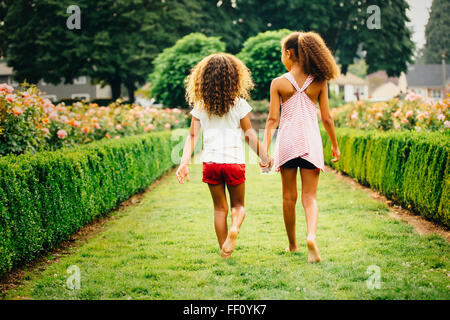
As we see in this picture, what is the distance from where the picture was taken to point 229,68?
4.14 metres

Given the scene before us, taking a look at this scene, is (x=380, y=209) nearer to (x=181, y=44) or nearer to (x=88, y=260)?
(x=88, y=260)

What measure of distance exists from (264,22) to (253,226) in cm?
2707

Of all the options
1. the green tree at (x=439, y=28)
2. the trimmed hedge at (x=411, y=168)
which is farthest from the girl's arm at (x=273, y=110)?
the green tree at (x=439, y=28)

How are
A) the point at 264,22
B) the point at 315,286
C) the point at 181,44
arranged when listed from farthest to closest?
the point at 264,22, the point at 181,44, the point at 315,286

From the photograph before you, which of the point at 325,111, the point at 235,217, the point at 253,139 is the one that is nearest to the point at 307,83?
the point at 325,111

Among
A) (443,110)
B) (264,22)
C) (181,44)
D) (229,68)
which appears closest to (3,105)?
(229,68)

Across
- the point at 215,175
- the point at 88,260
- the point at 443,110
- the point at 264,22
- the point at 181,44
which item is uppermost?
the point at 264,22

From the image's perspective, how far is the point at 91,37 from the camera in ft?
86.0

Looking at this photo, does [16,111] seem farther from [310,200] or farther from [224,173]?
[310,200]

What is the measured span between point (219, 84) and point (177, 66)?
53.0 feet

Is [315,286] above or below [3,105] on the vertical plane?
below

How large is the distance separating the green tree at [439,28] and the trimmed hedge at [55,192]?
43.2 m
